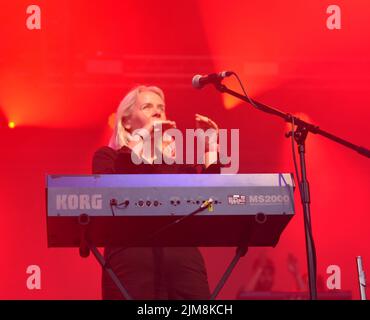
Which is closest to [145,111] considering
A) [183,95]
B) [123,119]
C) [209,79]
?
[123,119]

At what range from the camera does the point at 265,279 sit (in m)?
5.12

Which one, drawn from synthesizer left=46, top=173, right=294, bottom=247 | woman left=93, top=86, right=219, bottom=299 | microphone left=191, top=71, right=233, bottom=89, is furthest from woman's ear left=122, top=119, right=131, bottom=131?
synthesizer left=46, top=173, right=294, bottom=247

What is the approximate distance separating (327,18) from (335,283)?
1810 millimetres

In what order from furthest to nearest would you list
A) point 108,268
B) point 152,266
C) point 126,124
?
1. point 126,124
2. point 152,266
3. point 108,268

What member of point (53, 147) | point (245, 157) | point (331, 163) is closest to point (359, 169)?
point (331, 163)

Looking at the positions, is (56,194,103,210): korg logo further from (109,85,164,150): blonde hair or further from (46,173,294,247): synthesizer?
(109,85,164,150): blonde hair

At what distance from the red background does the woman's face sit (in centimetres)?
132

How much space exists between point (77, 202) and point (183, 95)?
2814 millimetres

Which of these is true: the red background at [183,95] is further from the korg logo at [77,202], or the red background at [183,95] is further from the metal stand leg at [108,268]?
the korg logo at [77,202]

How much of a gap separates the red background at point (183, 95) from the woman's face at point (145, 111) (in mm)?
1322

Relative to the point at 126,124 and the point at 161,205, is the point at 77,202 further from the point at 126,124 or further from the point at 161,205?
the point at 126,124

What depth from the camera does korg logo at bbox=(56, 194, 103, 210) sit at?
2.49 meters

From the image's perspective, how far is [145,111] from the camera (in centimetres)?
375
